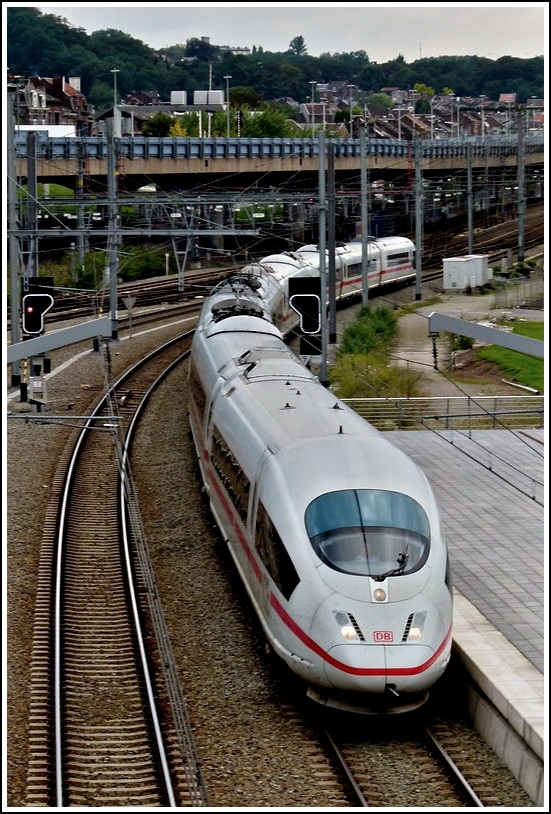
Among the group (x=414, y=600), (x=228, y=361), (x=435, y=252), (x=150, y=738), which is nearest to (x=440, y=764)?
(x=414, y=600)

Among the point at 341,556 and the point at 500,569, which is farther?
the point at 500,569

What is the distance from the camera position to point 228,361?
868 inches

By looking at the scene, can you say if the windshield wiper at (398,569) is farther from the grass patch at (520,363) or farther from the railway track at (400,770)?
the grass patch at (520,363)

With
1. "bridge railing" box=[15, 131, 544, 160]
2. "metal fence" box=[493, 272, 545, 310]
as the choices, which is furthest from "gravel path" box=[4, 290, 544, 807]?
"bridge railing" box=[15, 131, 544, 160]

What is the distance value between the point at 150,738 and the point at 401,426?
16336 mm

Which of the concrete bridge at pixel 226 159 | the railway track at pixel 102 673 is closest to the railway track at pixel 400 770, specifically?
the railway track at pixel 102 673

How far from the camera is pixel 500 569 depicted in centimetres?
1825

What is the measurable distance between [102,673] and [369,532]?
3.99 metres

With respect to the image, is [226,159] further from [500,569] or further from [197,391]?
[500,569]

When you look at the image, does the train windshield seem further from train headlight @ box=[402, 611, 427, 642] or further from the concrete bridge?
the concrete bridge

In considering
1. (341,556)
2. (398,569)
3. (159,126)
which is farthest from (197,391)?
(159,126)

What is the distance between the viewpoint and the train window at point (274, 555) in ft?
45.7

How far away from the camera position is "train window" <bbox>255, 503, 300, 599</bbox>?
13933mm

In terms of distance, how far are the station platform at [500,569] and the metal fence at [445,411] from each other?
61 cm
